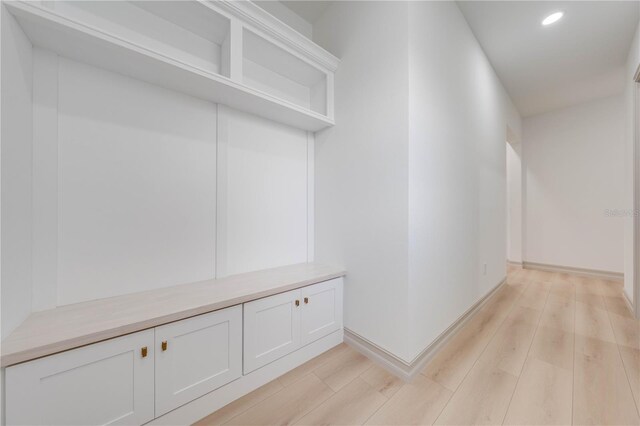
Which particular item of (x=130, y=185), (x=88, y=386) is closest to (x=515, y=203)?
(x=130, y=185)

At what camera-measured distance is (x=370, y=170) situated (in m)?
1.70

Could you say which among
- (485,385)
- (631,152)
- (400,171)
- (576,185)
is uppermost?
(631,152)

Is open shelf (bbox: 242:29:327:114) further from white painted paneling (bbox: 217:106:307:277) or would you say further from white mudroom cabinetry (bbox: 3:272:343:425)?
white mudroom cabinetry (bbox: 3:272:343:425)

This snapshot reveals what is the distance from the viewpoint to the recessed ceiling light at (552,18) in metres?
2.06

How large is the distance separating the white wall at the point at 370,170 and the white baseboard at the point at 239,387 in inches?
14.4

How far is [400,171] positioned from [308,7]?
180cm

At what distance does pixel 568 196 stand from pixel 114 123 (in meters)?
5.92

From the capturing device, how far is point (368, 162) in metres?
1.72

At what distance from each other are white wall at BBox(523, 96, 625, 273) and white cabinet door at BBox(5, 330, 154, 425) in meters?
5.66

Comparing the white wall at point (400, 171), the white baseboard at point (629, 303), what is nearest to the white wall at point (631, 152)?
the white baseboard at point (629, 303)

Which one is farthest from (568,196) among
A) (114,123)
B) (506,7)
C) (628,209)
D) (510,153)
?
(114,123)

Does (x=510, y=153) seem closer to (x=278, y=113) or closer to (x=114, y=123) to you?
(x=278, y=113)

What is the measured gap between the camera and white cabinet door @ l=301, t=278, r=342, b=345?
1.64 metres

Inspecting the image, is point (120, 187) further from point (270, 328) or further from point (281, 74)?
point (281, 74)
